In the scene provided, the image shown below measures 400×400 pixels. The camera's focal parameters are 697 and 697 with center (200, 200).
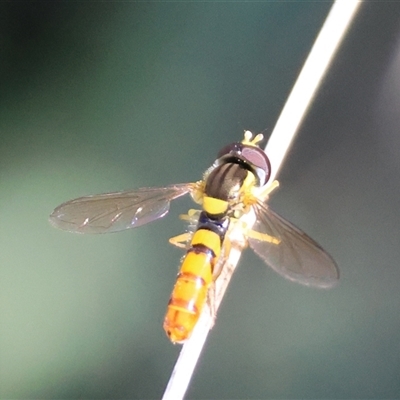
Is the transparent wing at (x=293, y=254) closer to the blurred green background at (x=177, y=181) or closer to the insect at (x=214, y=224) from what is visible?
the insect at (x=214, y=224)

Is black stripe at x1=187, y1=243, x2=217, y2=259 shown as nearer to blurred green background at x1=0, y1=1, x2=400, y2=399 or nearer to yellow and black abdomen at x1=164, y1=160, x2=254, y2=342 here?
yellow and black abdomen at x1=164, y1=160, x2=254, y2=342

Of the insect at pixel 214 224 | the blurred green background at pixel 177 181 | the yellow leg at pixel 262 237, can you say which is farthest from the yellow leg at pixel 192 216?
the blurred green background at pixel 177 181

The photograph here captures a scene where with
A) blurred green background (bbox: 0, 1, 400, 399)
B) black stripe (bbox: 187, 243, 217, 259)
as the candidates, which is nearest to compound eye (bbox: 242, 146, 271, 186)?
black stripe (bbox: 187, 243, 217, 259)

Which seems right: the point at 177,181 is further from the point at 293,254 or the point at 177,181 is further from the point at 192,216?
the point at 293,254

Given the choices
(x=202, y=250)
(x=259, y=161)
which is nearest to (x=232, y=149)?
(x=259, y=161)

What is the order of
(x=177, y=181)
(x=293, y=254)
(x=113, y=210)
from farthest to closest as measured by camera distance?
(x=177, y=181) → (x=113, y=210) → (x=293, y=254)

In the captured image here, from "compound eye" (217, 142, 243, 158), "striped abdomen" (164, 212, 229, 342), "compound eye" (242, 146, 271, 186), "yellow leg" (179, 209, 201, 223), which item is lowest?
"striped abdomen" (164, 212, 229, 342)
